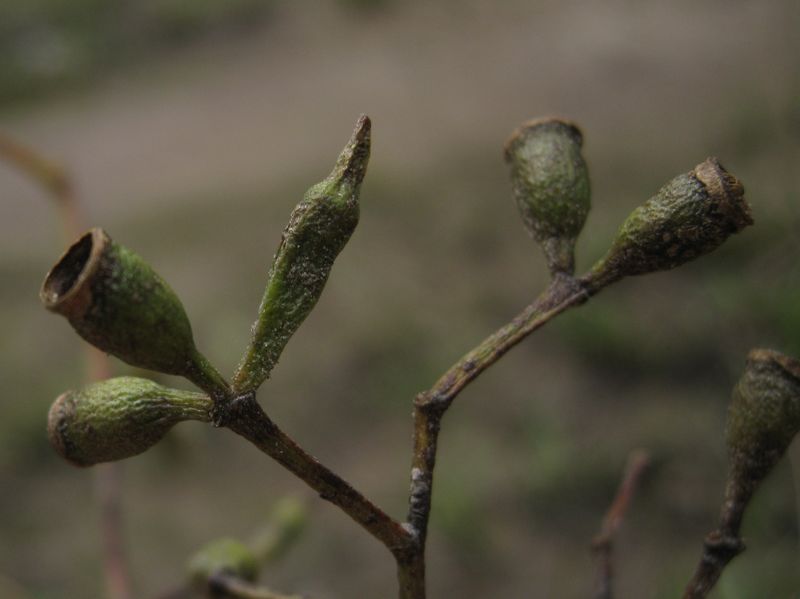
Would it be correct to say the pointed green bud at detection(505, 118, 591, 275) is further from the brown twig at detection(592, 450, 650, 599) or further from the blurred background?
the blurred background

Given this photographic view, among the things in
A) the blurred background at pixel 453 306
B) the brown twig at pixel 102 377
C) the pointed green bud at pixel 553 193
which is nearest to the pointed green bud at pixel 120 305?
the pointed green bud at pixel 553 193

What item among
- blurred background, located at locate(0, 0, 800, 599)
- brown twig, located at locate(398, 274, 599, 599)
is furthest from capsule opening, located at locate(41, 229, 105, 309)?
blurred background, located at locate(0, 0, 800, 599)

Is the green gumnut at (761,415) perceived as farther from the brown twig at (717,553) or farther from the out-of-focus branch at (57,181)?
the out-of-focus branch at (57,181)

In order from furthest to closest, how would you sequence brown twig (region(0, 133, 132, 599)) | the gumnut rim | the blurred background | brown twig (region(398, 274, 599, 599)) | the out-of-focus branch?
1. the blurred background
2. the out-of-focus branch
3. brown twig (region(0, 133, 132, 599))
4. brown twig (region(398, 274, 599, 599))
5. the gumnut rim

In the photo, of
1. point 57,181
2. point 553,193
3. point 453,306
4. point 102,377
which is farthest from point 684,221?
point 453,306

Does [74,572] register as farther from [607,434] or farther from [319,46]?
[319,46]
